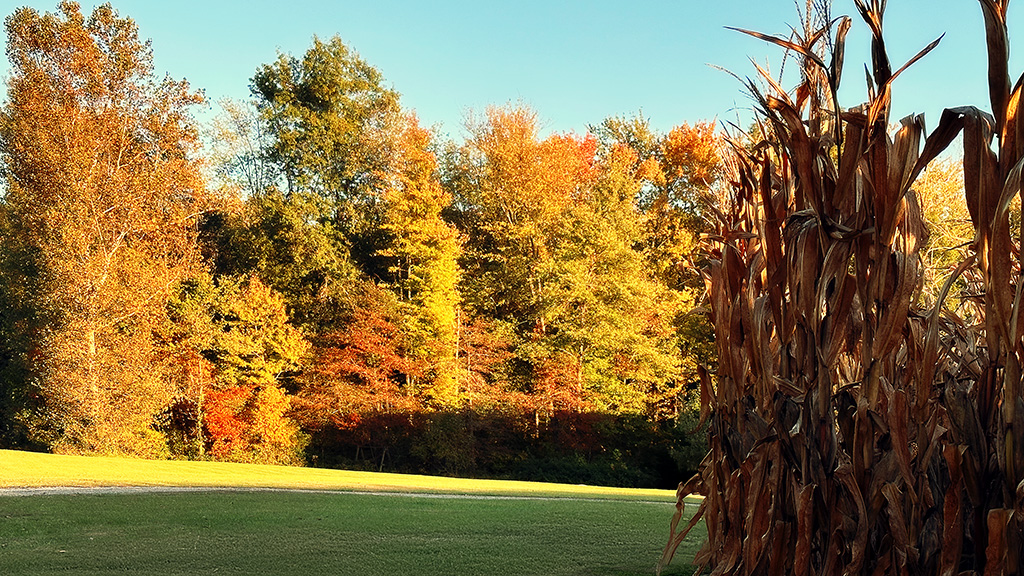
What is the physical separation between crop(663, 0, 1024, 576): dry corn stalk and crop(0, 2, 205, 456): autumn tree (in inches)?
870

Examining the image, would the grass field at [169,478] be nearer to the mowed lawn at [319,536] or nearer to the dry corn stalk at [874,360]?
the mowed lawn at [319,536]

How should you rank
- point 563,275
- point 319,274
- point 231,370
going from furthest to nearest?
point 319,274 < point 563,275 < point 231,370

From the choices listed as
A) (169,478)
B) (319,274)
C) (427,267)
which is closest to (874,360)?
(169,478)

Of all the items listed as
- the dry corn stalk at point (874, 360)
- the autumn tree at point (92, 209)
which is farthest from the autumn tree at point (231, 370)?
the dry corn stalk at point (874, 360)

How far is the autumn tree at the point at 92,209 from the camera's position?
21656mm

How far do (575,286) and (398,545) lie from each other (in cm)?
2095

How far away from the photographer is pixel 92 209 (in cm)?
2220

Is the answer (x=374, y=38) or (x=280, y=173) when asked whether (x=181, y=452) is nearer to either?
(x=280, y=173)

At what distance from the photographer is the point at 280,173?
29422 mm

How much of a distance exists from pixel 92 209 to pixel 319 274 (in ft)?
23.3

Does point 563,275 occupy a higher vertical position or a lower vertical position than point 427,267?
lower

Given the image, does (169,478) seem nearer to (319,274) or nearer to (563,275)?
(563,275)

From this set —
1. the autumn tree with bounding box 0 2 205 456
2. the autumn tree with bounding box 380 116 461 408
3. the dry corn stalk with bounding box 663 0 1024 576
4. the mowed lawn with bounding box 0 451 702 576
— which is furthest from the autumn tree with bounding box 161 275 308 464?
the dry corn stalk with bounding box 663 0 1024 576

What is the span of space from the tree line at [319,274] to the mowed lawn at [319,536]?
50.5ft
